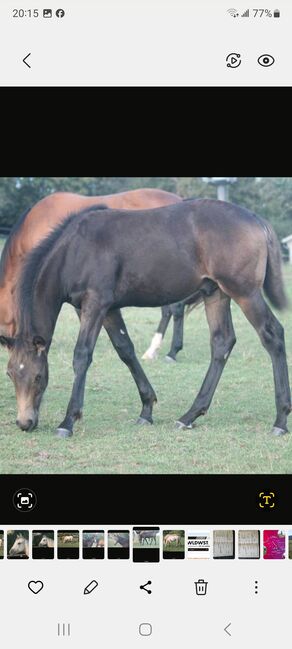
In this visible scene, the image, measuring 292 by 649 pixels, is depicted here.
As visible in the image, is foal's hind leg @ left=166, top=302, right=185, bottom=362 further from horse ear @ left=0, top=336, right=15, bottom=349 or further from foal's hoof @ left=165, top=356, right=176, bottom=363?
horse ear @ left=0, top=336, right=15, bottom=349

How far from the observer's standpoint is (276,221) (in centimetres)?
2498

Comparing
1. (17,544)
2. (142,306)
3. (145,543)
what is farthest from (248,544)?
(142,306)

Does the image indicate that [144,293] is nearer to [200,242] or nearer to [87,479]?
[200,242]

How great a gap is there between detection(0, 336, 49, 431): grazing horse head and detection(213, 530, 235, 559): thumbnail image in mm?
4070

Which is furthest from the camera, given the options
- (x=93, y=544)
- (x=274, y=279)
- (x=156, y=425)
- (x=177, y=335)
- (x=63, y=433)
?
(x=177, y=335)

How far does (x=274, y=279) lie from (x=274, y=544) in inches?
179

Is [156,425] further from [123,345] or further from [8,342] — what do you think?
[8,342]

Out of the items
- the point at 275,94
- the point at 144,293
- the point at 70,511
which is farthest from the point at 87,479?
the point at 144,293

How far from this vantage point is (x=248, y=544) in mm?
4262

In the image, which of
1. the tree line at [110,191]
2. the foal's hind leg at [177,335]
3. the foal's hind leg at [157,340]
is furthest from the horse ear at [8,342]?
the tree line at [110,191]

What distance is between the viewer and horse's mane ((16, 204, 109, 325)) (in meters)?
8.20

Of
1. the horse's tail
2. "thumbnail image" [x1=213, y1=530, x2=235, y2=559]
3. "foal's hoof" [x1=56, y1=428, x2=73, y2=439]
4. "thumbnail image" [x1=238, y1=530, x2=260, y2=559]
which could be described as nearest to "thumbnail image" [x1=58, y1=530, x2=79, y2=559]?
"thumbnail image" [x1=213, y1=530, x2=235, y2=559]
